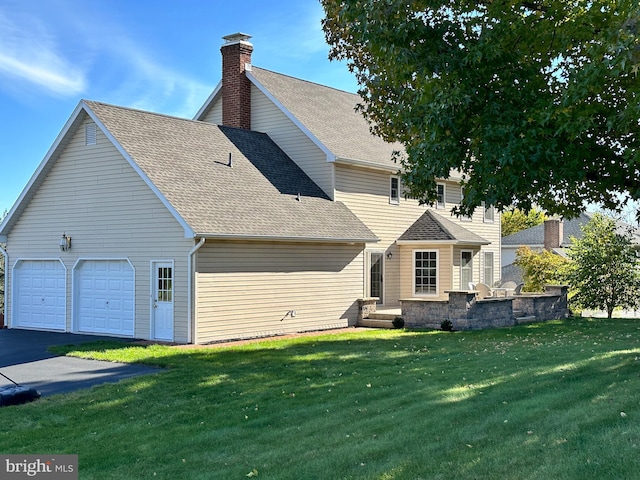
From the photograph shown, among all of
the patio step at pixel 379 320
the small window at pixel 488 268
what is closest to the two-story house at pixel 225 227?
the patio step at pixel 379 320

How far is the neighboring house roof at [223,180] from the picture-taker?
62.1 feet

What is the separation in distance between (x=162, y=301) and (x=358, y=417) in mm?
11164

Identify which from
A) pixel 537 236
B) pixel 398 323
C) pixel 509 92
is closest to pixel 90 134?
A: pixel 398 323

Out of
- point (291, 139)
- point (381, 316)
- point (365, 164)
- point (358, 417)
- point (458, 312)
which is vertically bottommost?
point (358, 417)

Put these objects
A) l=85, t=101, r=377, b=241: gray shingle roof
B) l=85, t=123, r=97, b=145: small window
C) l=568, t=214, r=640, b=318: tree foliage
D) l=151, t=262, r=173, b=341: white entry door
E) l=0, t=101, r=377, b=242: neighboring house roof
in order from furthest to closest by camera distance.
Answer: l=568, t=214, r=640, b=318: tree foliage
l=85, t=123, r=97, b=145: small window
l=85, t=101, r=377, b=241: gray shingle roof
l=0, t=101, r=377, b=242: neighboring house roof
l=151, t=262, r=173, b=341: white entry door

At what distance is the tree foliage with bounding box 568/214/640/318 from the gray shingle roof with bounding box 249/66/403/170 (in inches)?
347

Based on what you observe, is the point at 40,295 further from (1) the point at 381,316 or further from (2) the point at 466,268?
(2) the point at 466,268

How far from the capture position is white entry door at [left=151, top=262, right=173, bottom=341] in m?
18.8

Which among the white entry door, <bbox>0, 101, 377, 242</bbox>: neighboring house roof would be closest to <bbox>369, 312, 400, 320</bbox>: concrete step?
<bbox>0, 101, 377, 242</bbox>: neighboring house roof

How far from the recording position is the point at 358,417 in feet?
29.9

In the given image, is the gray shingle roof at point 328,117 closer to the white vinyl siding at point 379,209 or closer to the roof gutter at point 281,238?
the white vinyl siding at point 379,209

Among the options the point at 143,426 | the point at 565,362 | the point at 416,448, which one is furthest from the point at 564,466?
the point at 565,362

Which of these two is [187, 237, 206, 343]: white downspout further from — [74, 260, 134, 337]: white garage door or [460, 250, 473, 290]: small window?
[460, 250, 473, 290]: small window

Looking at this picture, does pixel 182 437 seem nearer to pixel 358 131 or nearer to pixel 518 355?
pixel 518 355
